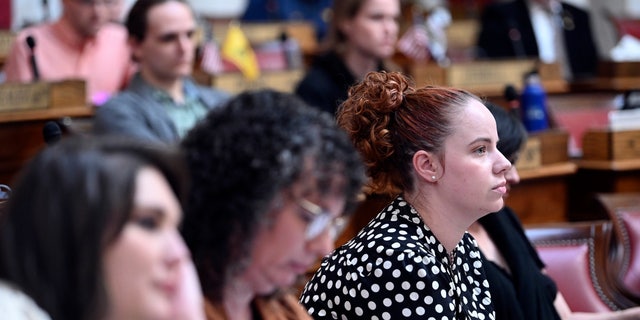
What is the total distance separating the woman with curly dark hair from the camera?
1.79 meters

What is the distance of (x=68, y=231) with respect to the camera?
0.90 metres

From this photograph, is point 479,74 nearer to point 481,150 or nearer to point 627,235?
point 627,235

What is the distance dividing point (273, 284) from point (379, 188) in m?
0.78

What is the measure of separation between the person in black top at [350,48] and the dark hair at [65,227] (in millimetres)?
2575

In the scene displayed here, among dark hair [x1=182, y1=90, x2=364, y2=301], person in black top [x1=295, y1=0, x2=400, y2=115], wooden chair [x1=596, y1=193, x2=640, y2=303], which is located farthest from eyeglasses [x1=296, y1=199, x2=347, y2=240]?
→ person in black top [x1=295, y1=0, x2=400, y2=115]

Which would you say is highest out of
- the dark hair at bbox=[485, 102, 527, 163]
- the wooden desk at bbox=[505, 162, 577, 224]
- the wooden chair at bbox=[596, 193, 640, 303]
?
the dark hair at bbox=[485, 102, 527, 163]

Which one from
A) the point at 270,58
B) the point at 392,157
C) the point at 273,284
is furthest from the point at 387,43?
the point at 273,284

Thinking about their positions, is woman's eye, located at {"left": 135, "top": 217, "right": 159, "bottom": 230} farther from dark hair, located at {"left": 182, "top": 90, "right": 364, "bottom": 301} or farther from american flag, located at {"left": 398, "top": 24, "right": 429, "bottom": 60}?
american flag, located at {"left": 398, "top": 24, "right": 429, "bottom": 60}

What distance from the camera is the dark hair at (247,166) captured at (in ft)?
3.68

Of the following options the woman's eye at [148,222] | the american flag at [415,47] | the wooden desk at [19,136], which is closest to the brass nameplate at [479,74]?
the american flag at [415,47]

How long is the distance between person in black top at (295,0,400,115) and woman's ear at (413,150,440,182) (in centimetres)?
160

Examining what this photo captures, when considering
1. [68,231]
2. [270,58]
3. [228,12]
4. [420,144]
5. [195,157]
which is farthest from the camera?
[228,12]

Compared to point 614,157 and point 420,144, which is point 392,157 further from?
point 614,157

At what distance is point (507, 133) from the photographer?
89.0 inches
